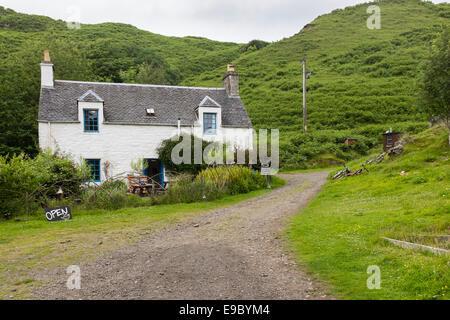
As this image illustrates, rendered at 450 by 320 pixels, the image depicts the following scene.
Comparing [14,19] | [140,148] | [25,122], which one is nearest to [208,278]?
[140,148]

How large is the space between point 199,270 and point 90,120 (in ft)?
60.7

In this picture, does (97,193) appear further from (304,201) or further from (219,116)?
(219,116)

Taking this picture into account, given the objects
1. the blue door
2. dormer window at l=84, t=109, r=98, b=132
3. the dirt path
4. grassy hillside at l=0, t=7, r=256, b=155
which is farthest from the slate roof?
the dirt path

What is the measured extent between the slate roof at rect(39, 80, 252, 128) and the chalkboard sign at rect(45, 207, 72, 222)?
33.8ft

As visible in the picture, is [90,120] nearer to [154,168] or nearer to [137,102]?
[137,102]

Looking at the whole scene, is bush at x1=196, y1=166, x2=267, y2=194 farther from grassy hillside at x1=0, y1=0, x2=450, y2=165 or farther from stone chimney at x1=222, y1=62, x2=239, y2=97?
stone chimney at x1=222, y1=62, x2=239, y2=97

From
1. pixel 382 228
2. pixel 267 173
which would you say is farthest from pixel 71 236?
pixel 267 173

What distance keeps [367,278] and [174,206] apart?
1081 cm

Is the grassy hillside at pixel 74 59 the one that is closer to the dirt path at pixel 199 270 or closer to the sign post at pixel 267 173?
the sign post at pixel 267 173

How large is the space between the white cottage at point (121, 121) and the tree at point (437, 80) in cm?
1197

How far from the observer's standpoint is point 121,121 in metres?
23.1

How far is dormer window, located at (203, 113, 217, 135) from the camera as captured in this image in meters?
24.8

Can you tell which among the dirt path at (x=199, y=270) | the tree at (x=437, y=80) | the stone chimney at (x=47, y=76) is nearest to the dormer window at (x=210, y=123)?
the stone chimney at (x=47, y=76)
